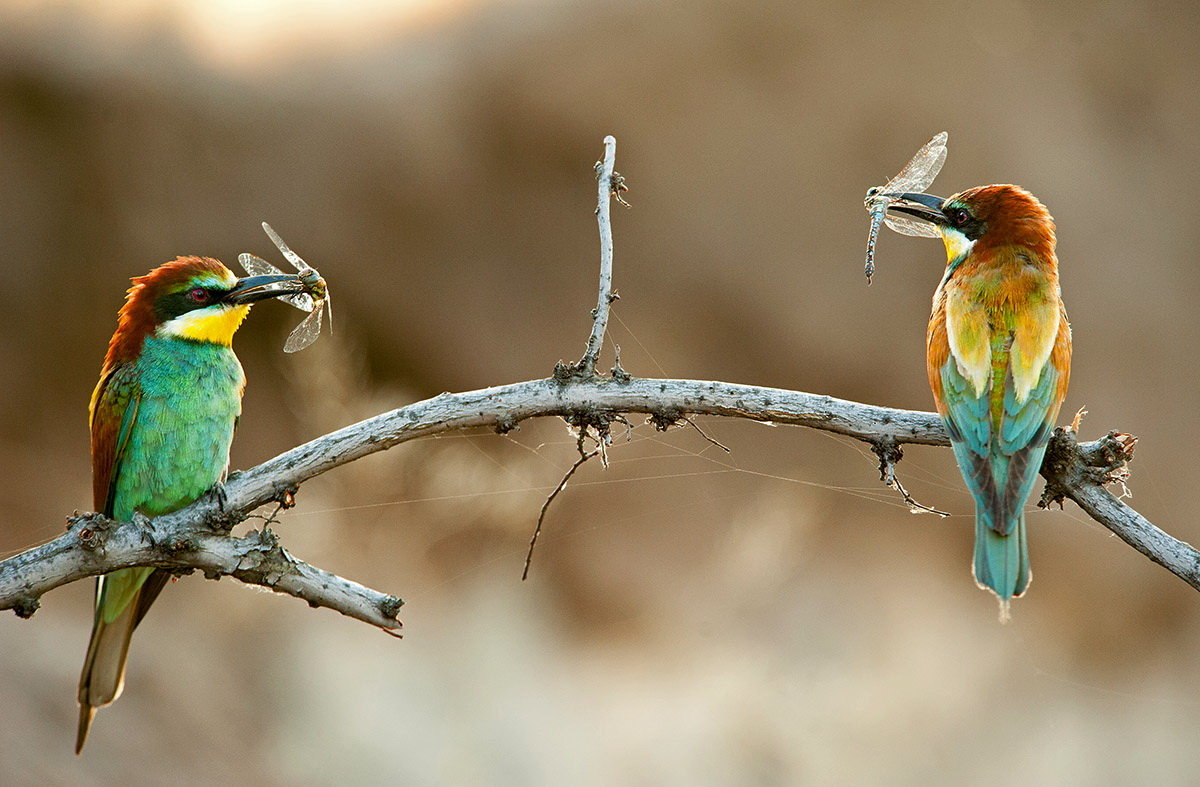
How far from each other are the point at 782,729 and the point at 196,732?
8.05 feet

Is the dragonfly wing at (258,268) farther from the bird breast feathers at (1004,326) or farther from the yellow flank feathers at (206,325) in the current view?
the bird breast feathers at (1004,326)

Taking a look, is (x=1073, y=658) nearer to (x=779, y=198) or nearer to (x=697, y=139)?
(x=779, y=198)

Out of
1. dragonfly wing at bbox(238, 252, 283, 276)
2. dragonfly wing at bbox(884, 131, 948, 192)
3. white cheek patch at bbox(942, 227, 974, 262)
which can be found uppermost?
dragonfly wing at bbox(884, 131, 948, 192)

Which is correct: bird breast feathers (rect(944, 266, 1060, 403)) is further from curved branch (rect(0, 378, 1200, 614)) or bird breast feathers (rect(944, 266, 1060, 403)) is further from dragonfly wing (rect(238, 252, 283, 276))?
dragonfly wing (rect(238, 252, 283, 276))

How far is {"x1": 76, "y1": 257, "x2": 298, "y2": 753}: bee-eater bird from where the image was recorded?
2.44 meters

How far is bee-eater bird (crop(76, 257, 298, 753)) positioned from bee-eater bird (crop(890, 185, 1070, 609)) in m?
1.49

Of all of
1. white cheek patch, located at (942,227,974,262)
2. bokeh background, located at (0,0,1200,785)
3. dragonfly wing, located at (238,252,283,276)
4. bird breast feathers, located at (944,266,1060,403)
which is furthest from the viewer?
bokeh background, located at (0,0,1200,785)

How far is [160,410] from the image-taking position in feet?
8.21

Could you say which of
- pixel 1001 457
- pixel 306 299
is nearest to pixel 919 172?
pixel 1001 457

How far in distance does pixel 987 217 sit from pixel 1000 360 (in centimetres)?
47

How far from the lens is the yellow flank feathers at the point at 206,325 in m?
2.55

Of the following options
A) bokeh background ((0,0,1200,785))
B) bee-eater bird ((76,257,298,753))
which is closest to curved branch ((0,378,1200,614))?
bee-eater bird ((76,257,298,753))

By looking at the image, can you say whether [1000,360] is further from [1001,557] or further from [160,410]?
[160,410]

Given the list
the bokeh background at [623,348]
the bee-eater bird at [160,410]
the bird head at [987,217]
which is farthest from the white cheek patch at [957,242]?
the bokeh background at [623,348]
